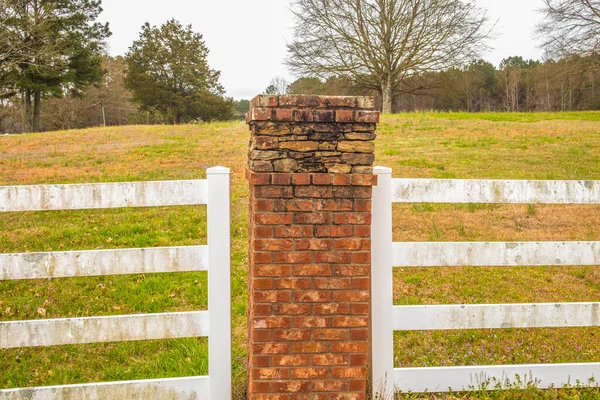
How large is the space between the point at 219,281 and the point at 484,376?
6.44 ft

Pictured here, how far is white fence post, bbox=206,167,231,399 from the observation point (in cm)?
296

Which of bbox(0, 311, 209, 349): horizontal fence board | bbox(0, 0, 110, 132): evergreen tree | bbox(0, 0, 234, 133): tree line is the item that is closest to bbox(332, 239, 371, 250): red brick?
bbox(0, 311, 209, 349): horizontal fence board

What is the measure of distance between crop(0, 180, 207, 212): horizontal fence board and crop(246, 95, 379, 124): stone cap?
2.15ft

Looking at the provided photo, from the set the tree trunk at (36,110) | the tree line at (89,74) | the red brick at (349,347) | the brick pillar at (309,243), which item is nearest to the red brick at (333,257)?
the brick pillar at (309,243)

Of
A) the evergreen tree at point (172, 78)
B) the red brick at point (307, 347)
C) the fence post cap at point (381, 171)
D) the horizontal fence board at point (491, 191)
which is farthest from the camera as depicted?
the evergreen tree at point (172, 78)

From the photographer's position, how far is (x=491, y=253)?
10.7 feet

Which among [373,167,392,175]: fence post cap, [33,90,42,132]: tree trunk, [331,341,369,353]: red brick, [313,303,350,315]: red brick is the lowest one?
[331,341,369,353]: red brick


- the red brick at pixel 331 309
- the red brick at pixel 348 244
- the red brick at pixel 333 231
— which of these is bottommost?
the red brick at pixel 331 309

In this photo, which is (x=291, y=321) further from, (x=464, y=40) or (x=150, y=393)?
(x=464, y=40)

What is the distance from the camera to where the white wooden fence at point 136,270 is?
2902 mm

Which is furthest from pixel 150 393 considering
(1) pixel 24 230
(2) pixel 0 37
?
(2) pixel 0 37

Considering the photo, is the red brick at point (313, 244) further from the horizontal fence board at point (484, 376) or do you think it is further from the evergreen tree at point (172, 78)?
the evergreen tree at point (172, 78)

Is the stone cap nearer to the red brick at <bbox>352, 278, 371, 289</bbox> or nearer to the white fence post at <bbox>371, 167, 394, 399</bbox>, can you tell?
the white fence post at <bbox>371, 167, 394, 399</bbox>

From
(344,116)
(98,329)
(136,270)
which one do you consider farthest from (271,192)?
(98,329)
